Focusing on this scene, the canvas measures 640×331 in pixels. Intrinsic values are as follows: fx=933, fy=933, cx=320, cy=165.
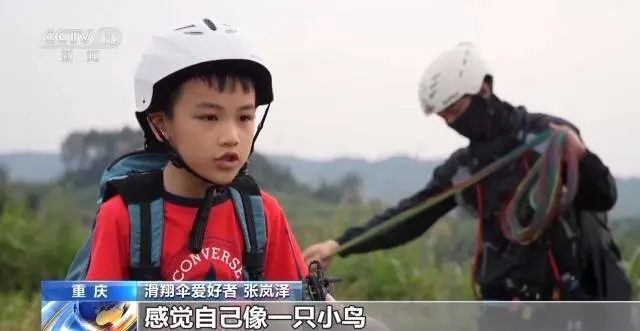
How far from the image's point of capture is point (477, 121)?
2910mm

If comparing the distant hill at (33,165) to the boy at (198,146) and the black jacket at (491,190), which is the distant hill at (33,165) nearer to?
the boy at (198,146)

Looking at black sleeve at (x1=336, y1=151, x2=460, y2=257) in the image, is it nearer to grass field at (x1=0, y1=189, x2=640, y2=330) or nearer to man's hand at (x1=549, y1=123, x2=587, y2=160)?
grass field at (x1=0, y1=189, x2=640, y2=330)

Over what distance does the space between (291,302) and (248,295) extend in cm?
12

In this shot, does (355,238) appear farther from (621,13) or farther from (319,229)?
(621,13)

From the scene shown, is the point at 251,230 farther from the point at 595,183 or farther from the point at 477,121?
the point at 595,183

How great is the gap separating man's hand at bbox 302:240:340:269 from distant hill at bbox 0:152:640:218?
19 cm

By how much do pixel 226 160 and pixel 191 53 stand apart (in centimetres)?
28

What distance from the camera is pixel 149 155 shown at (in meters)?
2.41

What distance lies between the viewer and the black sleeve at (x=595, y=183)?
2865 millimetres

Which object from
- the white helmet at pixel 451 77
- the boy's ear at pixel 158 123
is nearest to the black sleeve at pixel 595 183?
the white helmet at pixel 451 77

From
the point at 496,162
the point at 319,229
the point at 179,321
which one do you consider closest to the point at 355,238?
the point at 319,229

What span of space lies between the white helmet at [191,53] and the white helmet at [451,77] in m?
0.69

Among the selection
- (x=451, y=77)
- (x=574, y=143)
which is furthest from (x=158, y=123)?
(x=574, y=143)

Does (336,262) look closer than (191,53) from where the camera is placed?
No
